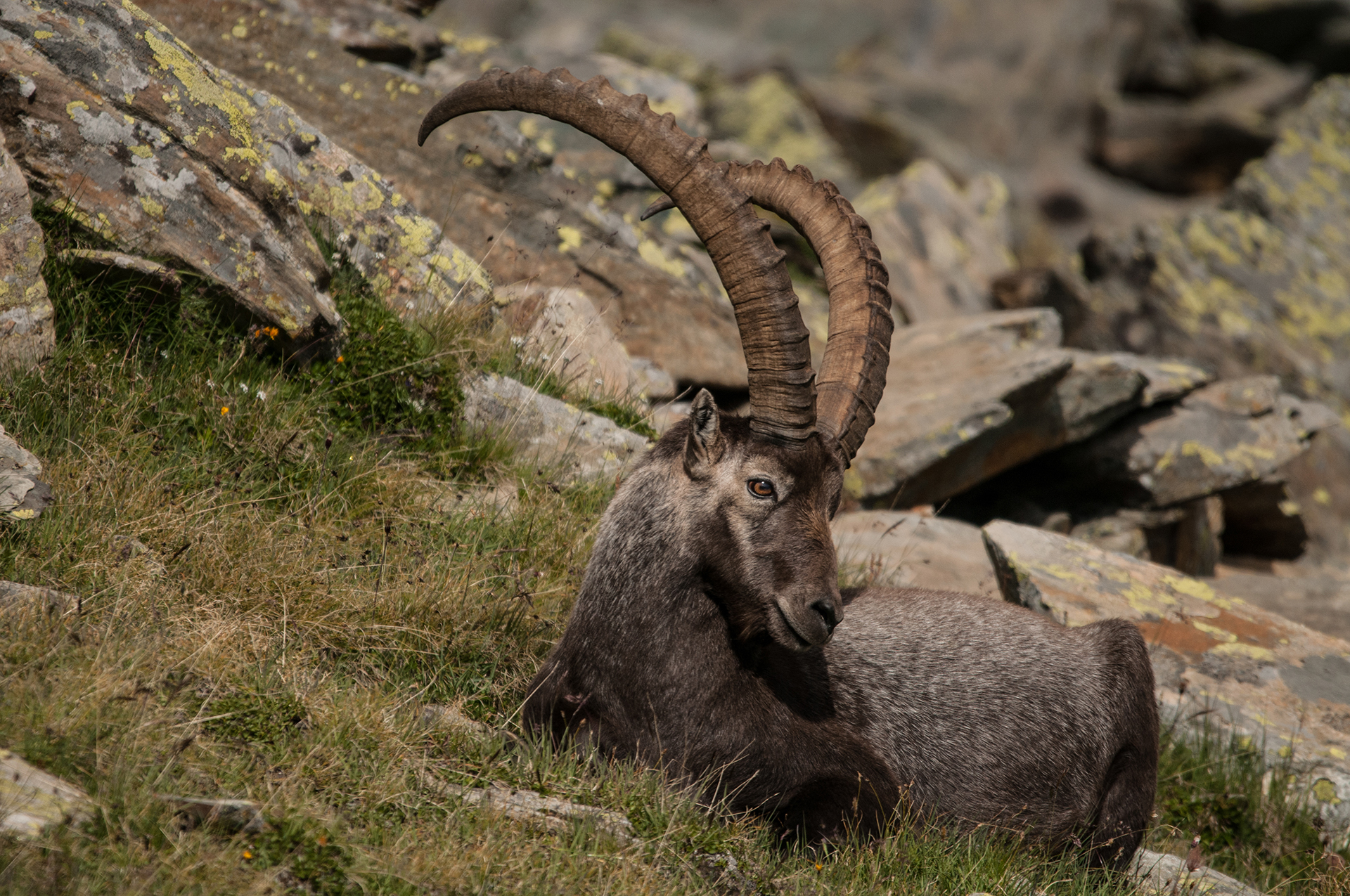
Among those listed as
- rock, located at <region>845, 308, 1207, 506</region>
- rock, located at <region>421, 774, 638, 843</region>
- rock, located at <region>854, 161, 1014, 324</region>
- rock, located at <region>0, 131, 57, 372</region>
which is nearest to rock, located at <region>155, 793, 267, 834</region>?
rock, located at <region>421, 774, 638, 843</region>

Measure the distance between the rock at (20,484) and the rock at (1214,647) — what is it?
6.45 meters

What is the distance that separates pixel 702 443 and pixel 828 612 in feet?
3.57

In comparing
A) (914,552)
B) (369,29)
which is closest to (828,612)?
(914,552)

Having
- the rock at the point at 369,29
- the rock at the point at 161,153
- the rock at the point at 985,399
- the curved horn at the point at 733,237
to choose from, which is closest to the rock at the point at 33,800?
the curved horn at the point at 733,237

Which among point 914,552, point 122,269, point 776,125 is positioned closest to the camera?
point 122,269

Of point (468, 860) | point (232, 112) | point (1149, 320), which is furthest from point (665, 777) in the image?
point (1149, 320)

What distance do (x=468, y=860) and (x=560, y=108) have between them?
3722 millimetres

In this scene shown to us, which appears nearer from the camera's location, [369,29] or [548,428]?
[548,428]

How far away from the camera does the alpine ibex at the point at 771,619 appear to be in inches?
209

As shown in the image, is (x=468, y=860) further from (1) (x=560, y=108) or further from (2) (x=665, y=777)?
A: (1) (x=560, y=108)

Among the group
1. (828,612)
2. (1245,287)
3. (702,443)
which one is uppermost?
(1245,287)

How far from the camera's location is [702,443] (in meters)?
5.52

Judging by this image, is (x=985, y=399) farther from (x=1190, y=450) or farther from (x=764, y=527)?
(x=764, y=527)

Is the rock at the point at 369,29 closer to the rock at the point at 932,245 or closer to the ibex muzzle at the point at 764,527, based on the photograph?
the rock at the point at 932,245
